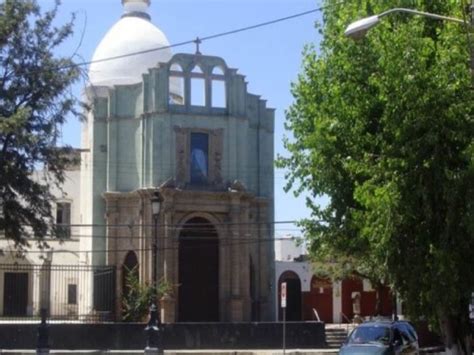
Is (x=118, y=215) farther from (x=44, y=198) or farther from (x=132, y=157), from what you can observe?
(x=44, y=198)

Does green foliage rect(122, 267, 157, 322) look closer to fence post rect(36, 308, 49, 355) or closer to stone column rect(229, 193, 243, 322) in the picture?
stone column rect(229, 193, 243, 322)

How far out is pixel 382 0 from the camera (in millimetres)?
22516

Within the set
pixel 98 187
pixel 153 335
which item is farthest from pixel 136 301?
pixel 153 335

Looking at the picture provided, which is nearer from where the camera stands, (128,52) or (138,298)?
(138,298)

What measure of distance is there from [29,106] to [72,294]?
25468 mm

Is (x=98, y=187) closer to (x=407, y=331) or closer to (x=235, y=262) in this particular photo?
(x=235, y=262)

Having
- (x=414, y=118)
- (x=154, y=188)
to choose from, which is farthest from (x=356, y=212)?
(x=154, y=188)

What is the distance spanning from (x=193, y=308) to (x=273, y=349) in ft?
33.9

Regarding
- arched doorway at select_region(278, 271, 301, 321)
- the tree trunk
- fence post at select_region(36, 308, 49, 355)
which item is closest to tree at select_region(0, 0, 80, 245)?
fence post at select_region(36, 308, 49, 355)

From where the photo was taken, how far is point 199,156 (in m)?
47.9

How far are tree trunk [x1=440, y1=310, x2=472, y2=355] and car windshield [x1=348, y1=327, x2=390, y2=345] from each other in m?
1.41

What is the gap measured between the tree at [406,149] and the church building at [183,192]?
22.6m

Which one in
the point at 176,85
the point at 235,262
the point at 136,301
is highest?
the point at 176,85

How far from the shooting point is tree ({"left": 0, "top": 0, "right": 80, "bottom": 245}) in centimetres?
2641
